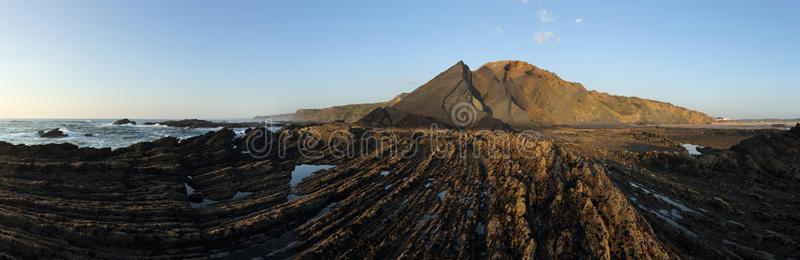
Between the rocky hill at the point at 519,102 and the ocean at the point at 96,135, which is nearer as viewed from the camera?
the ocean at the point at 96,135

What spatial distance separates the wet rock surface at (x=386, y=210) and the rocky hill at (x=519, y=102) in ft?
138

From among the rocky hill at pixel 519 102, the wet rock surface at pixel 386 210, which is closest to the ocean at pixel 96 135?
the wet rock surface at pixel 386 210

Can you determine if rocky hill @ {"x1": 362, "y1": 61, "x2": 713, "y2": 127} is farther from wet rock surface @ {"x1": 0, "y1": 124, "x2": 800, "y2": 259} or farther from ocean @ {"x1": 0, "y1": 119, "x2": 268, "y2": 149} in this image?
wet rock surface @ {"x1": 0, "y1": 124, "x2": 800, "y2": 259}

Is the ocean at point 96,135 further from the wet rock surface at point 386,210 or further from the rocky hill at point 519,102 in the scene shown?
the rocky hill at point 519,102

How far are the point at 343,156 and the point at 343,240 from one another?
1161 centimetres

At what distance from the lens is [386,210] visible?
28.5 feet

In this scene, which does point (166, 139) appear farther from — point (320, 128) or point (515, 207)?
point (515, 207)

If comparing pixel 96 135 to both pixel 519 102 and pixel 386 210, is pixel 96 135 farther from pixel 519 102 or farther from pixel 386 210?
pixel 519 102

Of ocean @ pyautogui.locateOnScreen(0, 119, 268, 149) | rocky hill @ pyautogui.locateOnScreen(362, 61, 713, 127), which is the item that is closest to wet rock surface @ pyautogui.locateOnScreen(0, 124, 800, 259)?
ocean @ pyautogui.locateOnScreen(0, 119, 268, 149)

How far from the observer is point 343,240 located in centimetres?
669

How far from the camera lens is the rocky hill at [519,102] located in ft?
217

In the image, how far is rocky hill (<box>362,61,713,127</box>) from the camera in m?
66.2

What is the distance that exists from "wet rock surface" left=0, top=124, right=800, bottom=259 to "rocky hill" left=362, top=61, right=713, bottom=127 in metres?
42.1

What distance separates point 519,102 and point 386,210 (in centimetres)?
8936
